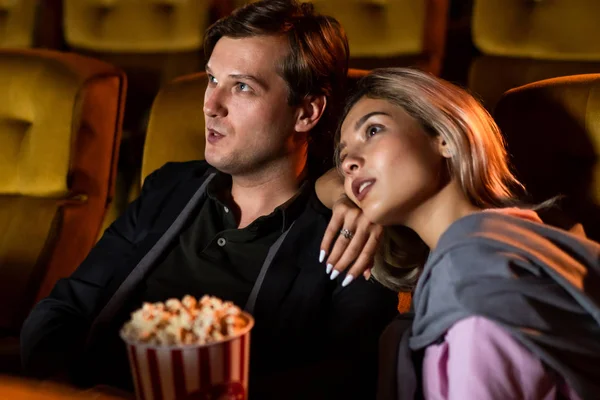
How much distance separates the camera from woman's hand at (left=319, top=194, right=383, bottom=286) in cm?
116

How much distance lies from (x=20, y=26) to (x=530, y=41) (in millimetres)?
1606

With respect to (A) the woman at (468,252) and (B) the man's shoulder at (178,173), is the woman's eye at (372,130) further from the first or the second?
(B) the man's shoulder at (178,173)

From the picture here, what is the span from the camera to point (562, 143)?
125cm

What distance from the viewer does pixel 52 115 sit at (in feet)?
5.64

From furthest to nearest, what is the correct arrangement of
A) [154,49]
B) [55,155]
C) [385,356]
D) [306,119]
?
[154,49] → [55,155] → [306,119] → [385,356]

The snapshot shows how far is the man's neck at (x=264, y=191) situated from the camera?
4.48ft

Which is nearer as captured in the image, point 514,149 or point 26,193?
point 514,149

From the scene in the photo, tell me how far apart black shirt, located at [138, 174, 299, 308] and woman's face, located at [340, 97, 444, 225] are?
23 centimetres

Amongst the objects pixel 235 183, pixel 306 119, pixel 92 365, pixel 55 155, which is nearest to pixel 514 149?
pixel 306 119

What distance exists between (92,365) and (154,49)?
1284 mm

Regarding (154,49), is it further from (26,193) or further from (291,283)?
(291,283)

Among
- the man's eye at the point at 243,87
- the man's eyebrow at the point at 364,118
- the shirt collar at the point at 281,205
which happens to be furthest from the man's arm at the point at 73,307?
the man's eyebrow at the point at 364,118

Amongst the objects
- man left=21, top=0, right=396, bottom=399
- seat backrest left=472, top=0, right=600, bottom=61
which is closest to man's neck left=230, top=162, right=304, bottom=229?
man left=21, top=0, right=396, bottom=399

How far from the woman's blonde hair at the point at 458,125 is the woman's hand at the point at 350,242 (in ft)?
0.54
